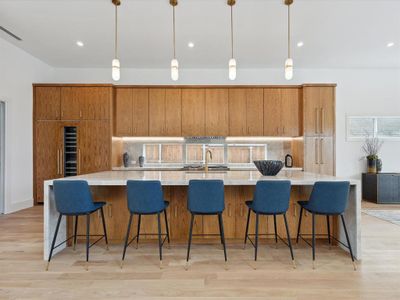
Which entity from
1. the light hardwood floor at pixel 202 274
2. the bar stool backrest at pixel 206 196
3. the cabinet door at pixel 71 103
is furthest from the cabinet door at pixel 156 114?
the bar stool backrest at pixel 206 196

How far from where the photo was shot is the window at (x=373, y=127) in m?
6.40

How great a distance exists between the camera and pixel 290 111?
5.70 metres

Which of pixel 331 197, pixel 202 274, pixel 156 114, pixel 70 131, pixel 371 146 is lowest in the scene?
pixel 202 274

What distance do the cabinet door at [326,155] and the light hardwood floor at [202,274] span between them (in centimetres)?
224

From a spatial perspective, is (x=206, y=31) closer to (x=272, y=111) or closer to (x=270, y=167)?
(x=272, y=111)

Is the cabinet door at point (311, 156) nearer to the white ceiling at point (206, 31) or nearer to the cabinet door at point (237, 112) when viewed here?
the cabinet door at point (237, 112)

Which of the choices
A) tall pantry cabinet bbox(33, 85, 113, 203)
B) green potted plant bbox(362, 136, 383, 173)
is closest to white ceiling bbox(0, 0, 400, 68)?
tall pantry cabinet bbox(33, 85, 113, 203)

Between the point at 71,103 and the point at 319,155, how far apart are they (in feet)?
17.5

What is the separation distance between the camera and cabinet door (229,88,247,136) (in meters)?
5.74

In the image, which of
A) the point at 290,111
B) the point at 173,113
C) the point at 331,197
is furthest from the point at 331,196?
the point at 173,113

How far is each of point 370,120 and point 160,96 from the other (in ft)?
16.7

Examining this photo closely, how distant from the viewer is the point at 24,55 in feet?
17.8

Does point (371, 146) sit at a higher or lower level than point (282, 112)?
lower

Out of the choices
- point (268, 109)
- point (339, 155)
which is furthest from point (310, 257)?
point (339, 155)
